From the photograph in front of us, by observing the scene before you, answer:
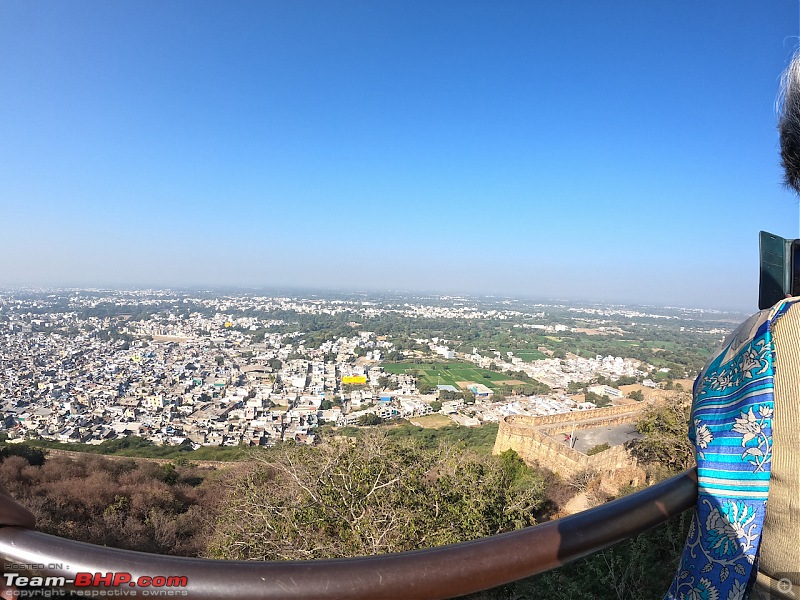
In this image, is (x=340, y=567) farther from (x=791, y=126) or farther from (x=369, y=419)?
(x=369, y=419)

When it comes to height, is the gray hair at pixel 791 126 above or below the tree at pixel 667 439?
above

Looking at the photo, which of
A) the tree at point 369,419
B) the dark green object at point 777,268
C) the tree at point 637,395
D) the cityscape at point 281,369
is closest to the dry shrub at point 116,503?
the cityscape at point 281,369

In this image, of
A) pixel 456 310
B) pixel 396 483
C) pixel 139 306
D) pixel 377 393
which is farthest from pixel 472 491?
pixel 456 310

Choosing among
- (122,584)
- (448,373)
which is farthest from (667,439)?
(448,373)

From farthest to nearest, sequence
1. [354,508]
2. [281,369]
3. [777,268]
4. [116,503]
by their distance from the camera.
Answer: [281,369], [116,503], [354,508], [777,268]

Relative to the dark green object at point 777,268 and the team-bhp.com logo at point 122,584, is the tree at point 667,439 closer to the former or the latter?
the dark green object at point 777,268

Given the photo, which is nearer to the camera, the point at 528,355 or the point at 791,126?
the point at 791,126

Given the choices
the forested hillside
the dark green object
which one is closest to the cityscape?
the forested hillside
